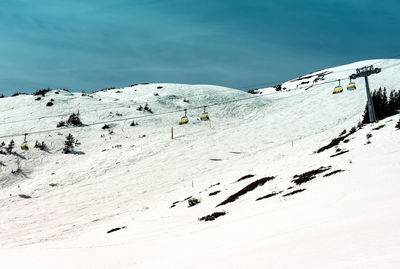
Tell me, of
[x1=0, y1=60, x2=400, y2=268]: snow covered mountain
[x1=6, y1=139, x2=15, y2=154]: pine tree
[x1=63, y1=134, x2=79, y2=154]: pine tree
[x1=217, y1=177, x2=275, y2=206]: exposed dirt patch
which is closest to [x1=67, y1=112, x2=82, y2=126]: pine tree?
[x1=0, y1=60, x2=400, y2=268]: snow covered mountain

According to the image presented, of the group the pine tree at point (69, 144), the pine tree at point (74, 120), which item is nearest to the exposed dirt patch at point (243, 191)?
the pine tree at point (69, 144)

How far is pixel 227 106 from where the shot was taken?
55531 mm

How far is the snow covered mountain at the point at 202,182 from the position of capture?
233 inches

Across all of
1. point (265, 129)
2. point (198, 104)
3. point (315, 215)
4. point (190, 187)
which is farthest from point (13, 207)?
point (198, 104)

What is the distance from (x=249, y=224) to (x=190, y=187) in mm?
16854

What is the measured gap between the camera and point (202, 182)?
26.1m

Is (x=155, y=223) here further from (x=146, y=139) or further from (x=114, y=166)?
(x=146, y=139)

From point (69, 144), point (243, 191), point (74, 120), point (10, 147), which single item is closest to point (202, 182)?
point (243, 191)

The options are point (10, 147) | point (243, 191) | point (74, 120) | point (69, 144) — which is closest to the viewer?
point (243, 191)

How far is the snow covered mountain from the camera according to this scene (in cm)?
591

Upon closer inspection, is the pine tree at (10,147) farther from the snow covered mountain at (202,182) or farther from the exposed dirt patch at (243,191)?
the exposed dirt patch at (243,191)

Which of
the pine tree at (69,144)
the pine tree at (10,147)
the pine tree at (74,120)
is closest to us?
the pine tree at (10,147)

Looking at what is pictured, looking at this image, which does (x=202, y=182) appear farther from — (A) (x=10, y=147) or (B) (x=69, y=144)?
(A) (x=10, y=147)

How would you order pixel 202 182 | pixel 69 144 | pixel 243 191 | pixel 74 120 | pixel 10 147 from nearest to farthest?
pixel 243 191 → pixel 202 182 → pixel 10 147 → pixel 69 144 → pixel 74 120
